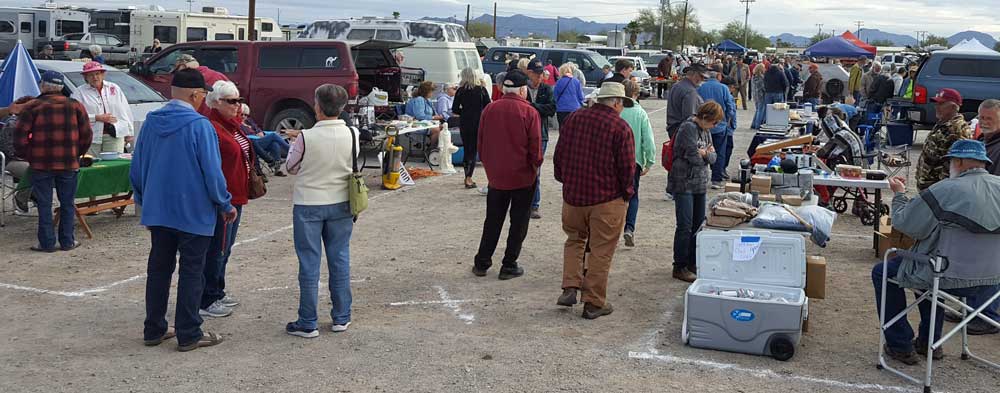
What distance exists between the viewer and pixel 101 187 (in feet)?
30.6

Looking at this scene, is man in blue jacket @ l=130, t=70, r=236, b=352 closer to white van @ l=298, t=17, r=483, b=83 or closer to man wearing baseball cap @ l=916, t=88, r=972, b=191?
man wearing baseball cap @ l=916, t=88, r=972, b=191

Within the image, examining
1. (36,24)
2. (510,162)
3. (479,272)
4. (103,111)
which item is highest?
(36,24)

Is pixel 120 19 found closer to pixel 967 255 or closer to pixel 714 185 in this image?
pixel 714 185

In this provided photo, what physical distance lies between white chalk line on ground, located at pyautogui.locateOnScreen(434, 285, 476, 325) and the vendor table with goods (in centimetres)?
334

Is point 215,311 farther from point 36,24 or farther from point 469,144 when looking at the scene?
point 36,24

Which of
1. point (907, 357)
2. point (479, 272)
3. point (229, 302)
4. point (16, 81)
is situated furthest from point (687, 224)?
point (16, 81)

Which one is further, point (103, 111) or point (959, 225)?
point (103, 111)

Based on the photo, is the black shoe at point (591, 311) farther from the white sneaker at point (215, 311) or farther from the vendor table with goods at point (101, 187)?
the vendor table with goods at point (101, 187)

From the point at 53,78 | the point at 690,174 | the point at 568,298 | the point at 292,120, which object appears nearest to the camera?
the point at 568,298

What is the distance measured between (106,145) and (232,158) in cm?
507

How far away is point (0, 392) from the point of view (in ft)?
16.7

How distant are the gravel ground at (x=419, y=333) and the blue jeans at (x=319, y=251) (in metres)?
0.20

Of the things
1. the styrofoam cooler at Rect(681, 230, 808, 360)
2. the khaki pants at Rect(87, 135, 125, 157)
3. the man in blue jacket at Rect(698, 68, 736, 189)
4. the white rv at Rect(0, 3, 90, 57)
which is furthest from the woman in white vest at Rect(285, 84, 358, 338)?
the white rv at Rect(0, 3, 90, 57)

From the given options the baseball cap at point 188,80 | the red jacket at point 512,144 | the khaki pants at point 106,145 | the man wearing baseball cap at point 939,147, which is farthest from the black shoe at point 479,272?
the khaki pants at point 106,145
